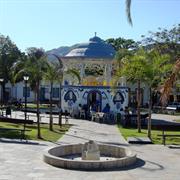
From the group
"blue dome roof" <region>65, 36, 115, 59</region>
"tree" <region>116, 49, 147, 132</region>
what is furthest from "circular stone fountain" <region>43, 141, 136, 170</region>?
A: "blue dome roof" <region>65, 36, 115, 59</region>

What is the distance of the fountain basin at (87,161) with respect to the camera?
1423 centimetres

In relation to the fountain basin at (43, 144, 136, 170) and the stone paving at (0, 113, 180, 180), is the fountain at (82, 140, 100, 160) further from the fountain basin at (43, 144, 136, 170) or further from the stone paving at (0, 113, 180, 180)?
the stone paving at (0, 113, 180, 180)

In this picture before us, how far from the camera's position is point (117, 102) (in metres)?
38.8

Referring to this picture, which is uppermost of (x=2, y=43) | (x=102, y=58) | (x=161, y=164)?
(x=2, y=43)

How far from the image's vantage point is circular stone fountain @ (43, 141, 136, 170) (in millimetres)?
14250

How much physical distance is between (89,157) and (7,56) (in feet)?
154

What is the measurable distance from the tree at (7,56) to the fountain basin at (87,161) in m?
43.2

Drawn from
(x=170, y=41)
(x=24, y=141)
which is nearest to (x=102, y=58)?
(x=170, y=41)

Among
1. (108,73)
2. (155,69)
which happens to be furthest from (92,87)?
(155,69)

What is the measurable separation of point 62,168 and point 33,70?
11047mm

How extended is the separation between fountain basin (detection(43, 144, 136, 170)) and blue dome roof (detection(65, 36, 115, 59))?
23.3 meters

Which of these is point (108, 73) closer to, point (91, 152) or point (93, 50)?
point (93, 50)

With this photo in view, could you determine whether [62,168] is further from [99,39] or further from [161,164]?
[99,39]

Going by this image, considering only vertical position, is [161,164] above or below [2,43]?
below
